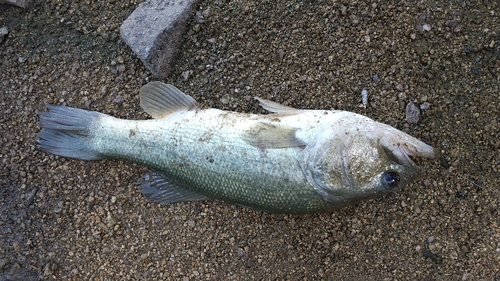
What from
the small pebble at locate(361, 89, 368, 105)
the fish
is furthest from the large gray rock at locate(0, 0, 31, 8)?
the small pebble at locate(361, 89, 368, 105)

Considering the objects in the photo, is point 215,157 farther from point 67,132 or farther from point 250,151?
point 67,132

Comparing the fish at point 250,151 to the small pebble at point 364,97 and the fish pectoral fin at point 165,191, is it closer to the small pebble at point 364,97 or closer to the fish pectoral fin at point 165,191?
the fish pectoral fin at point 165,191

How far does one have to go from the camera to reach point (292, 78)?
11.1ft

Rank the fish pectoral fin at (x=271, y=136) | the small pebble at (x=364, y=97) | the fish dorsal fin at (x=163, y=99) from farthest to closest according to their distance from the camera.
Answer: the small pebble at (x=364, y=97), the fish dorsal fin at (x=163, y=99), the fish pectoral fin at (x=271, y=136)

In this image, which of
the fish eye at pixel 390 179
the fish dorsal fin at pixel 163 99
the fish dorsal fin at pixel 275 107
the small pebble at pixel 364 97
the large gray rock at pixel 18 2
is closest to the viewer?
the fish eye at pixel 390 179

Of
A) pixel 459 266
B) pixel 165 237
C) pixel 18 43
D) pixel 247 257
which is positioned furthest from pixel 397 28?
pixel 18 43

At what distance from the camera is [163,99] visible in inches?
126

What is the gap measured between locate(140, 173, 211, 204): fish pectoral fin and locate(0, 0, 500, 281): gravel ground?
31cm

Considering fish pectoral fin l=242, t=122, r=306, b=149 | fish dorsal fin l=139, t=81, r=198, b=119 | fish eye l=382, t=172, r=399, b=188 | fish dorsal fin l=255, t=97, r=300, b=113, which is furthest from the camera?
fish dorsal fin l=139, t=81, r=198, b=119

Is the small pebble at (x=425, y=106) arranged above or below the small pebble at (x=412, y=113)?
above

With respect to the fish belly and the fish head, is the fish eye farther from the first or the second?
the fish belly

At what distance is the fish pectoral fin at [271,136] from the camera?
2783 mm

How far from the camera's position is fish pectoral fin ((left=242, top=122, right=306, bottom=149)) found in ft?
9.13

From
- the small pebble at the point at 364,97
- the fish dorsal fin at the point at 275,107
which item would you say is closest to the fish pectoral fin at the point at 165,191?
the fish dorsal fin at the point at 275,107
